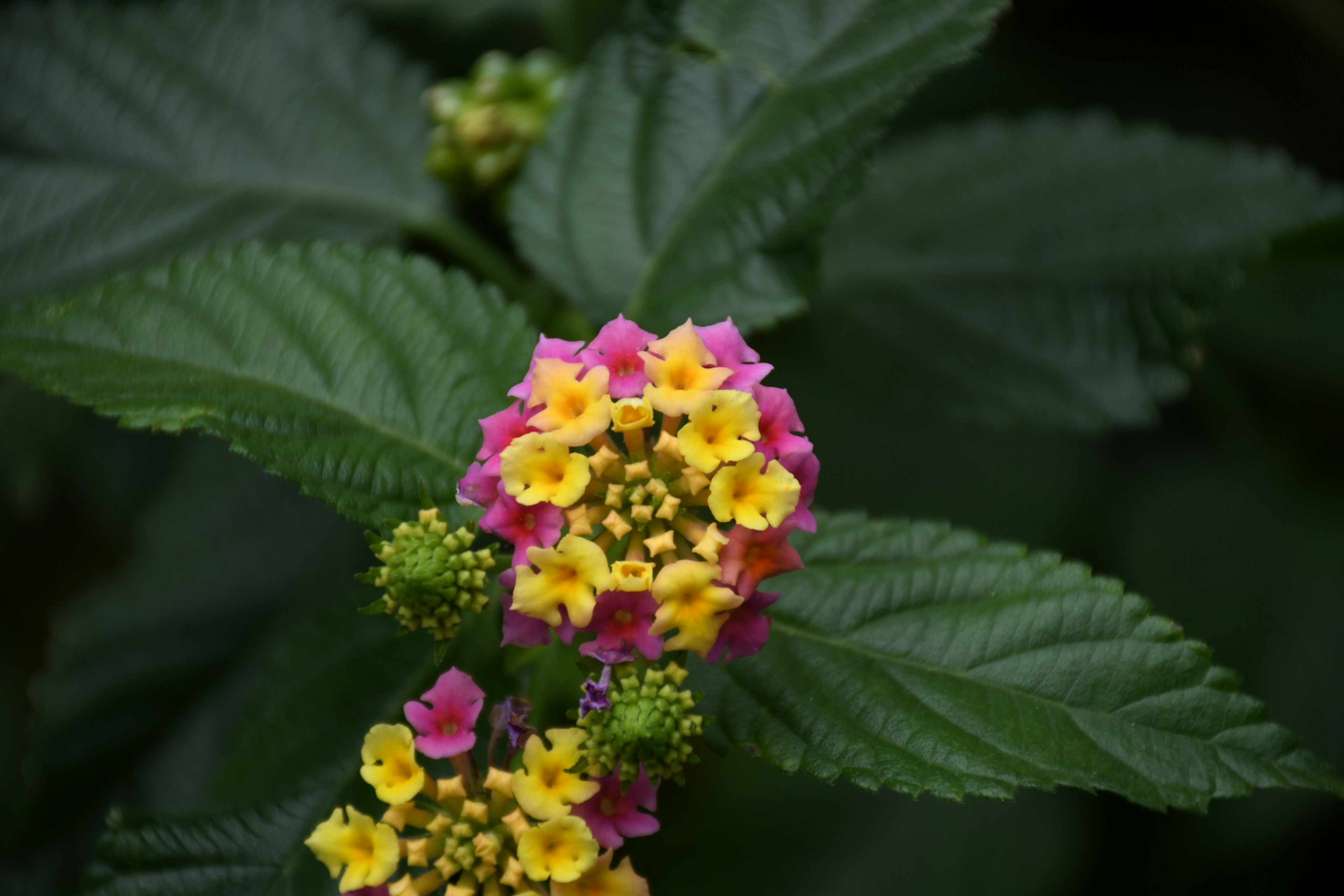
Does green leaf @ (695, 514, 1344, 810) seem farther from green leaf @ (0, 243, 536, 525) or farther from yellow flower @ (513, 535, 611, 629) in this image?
green leaf @ (0, 243, 536, 525)

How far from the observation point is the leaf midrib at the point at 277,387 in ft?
3.39

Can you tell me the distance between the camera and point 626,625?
34.0 inches

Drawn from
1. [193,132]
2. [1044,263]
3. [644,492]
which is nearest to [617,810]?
[644,492]

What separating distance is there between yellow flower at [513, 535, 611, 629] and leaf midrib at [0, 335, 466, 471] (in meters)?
0.27

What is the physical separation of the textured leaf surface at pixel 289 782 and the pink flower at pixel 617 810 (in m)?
0.32

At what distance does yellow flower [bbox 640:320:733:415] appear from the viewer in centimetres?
88

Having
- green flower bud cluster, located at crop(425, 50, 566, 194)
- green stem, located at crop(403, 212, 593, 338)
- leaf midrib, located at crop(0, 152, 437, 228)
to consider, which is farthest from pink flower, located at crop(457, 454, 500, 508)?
leaf midrib, located at crop(0, 152, 437, 228)

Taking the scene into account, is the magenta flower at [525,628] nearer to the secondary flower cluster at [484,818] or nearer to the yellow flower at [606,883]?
the secondary flower cluster at [484,818]

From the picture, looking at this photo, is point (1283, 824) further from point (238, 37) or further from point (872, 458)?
point (238, 37)

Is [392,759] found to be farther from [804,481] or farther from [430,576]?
[804,481]

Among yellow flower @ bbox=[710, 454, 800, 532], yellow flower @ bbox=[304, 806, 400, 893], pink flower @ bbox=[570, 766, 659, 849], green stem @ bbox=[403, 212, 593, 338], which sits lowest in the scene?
yellow flower @ bbox=[304, 806, 400, 893]

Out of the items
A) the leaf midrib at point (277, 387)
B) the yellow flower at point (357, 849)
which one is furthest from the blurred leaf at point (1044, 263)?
the yellow flower at point (357, 849)

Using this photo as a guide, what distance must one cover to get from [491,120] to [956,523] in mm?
1216

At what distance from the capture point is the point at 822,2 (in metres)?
1.30
